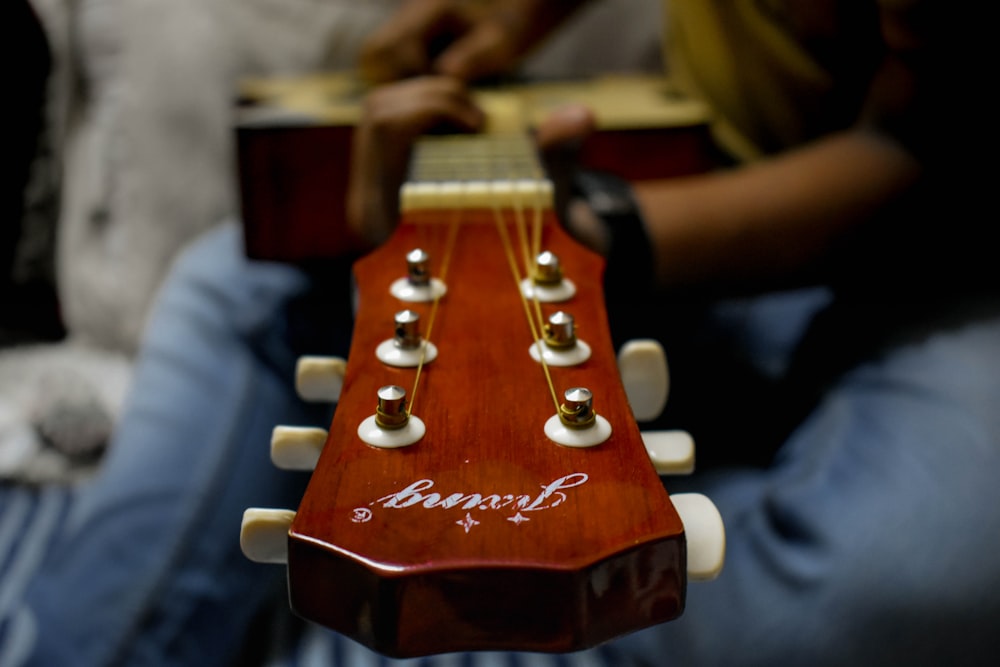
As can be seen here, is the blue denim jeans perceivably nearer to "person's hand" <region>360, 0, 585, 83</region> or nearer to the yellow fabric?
the yellow fabric

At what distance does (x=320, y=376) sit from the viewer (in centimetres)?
35

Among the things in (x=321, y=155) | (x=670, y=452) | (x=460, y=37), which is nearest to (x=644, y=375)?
(x=670, y=452)

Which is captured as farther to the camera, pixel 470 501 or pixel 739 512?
pixel 739 512

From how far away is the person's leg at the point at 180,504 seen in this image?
597mm

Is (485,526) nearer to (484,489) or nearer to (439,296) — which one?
(484,489)

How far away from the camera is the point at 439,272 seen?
0.39 meters

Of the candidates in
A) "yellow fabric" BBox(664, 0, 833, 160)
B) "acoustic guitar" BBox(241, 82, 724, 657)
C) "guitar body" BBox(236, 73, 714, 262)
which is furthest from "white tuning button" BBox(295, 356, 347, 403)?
"yellow fabric" BBox(664, 0, 833, 160)

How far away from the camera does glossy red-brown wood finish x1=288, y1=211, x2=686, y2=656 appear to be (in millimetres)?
240

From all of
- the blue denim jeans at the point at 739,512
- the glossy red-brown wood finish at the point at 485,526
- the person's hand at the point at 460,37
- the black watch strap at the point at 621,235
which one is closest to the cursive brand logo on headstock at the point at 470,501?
the glossy red-brown wood finish at the point at 485,526

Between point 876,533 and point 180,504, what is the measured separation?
479 mm

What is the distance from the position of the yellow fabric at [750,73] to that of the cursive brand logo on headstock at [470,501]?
596 mm

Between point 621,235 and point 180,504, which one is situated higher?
point 621,235

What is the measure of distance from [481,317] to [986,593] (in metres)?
0.34

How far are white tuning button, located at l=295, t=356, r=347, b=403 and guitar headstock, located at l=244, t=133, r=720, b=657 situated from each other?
0.06ft
